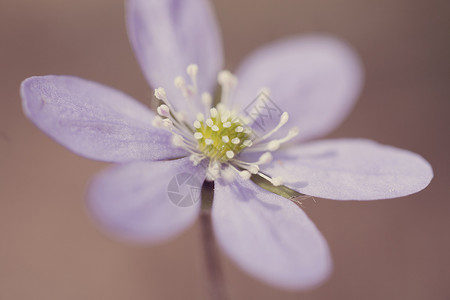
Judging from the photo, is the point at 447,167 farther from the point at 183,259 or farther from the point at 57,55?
the point at 57,55

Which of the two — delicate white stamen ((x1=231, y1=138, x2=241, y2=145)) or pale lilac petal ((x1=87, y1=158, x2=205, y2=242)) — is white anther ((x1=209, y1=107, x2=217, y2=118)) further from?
pale lilac petal ((x1=87, y1=158, x2=205, y2=242))

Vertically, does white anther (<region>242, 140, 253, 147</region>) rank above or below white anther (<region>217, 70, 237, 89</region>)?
below

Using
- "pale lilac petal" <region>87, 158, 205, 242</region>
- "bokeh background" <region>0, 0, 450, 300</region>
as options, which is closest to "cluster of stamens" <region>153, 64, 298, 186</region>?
"pale lilac petal" <region>87, 158, 205, 242</region>

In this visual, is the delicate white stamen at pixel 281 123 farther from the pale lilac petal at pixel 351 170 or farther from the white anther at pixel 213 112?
the white anther at pixel 213 112

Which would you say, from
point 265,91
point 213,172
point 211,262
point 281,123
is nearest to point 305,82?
point 265,91

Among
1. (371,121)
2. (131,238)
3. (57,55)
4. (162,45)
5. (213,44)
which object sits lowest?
(131,238)

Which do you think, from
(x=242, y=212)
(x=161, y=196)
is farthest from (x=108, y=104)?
(x=242, y=212)

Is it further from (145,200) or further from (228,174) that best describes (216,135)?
(145,200)
